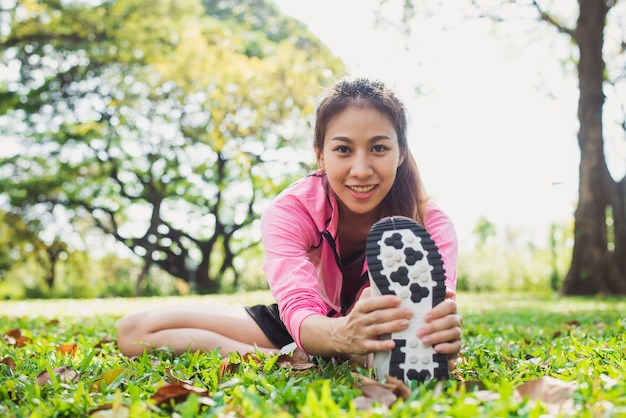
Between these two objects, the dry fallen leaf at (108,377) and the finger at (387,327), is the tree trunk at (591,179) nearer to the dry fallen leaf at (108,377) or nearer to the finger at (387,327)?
the finger at (387,327)

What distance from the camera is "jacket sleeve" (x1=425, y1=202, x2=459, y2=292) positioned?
7.35 ft

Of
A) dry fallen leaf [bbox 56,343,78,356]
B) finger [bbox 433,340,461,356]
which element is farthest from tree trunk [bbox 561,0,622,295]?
finger [bbox 433,340,461,356]

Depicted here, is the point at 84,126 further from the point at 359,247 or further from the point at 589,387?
the point at 589,387

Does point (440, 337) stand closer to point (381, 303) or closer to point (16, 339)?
point (381, 303)

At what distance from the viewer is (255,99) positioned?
42.9 ft

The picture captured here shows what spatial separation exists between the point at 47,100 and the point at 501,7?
12.3 metres

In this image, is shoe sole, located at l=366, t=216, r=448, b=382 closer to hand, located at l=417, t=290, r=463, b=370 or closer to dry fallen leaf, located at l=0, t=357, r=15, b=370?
hand, located at l=417, t=290, r=463, b=370

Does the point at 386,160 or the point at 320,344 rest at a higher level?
the point at 386,160

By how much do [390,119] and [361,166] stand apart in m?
0.24

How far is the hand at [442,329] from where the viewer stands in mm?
1618

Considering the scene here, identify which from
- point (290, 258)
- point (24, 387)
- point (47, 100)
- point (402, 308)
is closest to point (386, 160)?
point (290, 258)

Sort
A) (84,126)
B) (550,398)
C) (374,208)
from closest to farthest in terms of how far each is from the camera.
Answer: (550,398)
(374,208)
(84,126)

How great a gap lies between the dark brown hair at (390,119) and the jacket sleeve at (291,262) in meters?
0.30

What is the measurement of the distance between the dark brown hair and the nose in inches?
7.8
